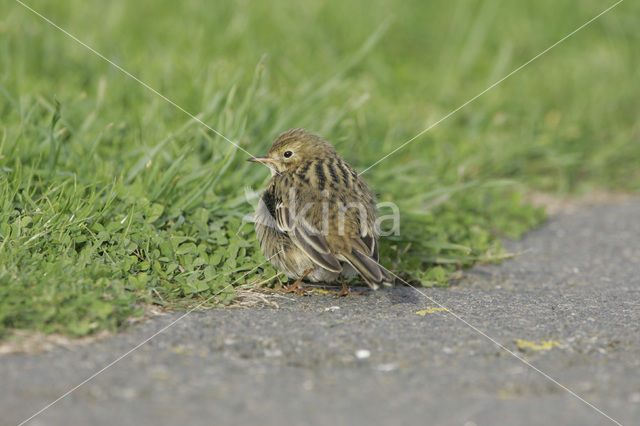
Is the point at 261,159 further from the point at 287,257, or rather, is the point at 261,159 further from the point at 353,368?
the point at 353,368

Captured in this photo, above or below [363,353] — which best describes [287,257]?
above

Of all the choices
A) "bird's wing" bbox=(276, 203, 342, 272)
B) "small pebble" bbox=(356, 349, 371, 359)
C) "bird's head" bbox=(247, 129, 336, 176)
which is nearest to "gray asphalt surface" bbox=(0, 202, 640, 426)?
"small pebble" bbox=(356, 349, 371, 359)

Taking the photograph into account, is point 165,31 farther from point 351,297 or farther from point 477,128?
point 351,297

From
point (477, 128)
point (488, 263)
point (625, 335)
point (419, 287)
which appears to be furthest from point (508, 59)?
point (625, 335)

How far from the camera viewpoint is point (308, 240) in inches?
181

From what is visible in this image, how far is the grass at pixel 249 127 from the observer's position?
4586mm

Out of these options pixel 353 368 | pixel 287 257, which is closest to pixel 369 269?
pixel 287 257

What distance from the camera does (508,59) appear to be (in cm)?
899

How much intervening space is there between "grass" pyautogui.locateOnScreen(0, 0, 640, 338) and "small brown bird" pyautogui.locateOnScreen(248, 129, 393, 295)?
0.30m

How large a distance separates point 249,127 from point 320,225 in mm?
1927

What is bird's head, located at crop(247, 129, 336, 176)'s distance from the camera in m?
5.41

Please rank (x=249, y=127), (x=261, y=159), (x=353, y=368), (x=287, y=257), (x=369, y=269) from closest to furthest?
(x=353, y=368), (x=369, y=269), (x=287, y=257), (x=261, y=159), (x=249, y=127)

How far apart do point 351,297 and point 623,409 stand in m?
2.07

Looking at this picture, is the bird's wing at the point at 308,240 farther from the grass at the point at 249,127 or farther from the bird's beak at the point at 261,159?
the bird's beak at the point at 261,159
